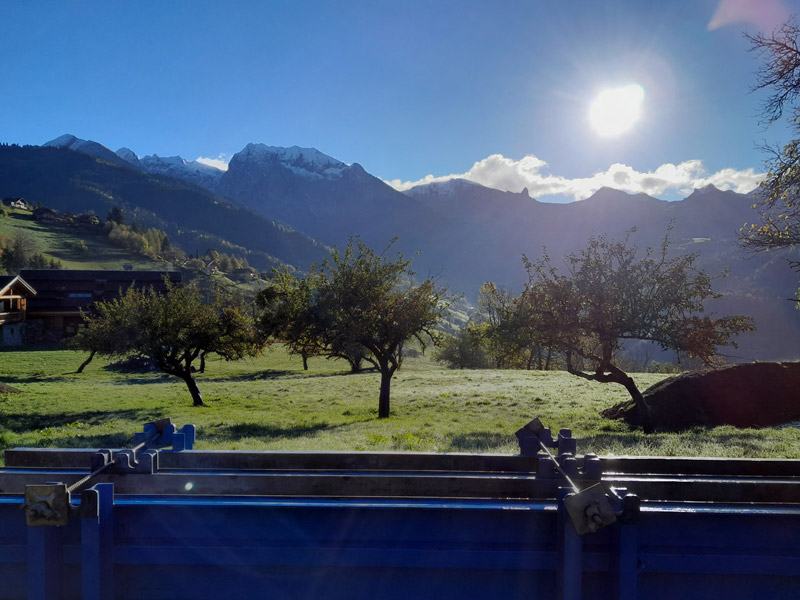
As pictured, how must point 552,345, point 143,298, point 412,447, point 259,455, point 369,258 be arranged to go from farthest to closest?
point 143,298 < point 369,258 < point 552,345 < point 412,447 < point 259,455

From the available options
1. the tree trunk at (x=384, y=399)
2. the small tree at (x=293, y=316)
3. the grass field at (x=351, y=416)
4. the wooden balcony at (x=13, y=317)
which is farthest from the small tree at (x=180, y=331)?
the wooden balcony at (x=13, y=317)

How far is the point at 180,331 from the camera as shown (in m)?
25.1

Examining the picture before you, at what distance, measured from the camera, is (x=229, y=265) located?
16625cm

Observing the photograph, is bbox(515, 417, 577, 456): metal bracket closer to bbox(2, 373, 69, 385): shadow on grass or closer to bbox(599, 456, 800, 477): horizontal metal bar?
bbox(599, 456, 800, 477): horizontal metal bar

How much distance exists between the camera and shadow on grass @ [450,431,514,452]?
Result: 36.3 ft

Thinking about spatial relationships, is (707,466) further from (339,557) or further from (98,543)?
(98,543)

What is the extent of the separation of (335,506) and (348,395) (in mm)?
28134

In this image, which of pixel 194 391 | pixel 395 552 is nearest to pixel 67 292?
pixel 194 391

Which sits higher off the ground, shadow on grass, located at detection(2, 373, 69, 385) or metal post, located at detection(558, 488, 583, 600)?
metal post, located at detection(558, 488, 583, 600)

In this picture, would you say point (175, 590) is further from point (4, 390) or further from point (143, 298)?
point (4, 390)

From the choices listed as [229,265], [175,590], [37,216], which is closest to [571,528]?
[175,590]

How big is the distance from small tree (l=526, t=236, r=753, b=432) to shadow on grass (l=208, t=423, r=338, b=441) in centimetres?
925

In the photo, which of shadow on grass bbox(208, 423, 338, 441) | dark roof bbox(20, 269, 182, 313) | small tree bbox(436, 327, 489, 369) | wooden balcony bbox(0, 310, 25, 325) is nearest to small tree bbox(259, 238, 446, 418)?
shadow on grass bbox(208, 423, 338, 441)

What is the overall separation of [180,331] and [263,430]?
1146cm
